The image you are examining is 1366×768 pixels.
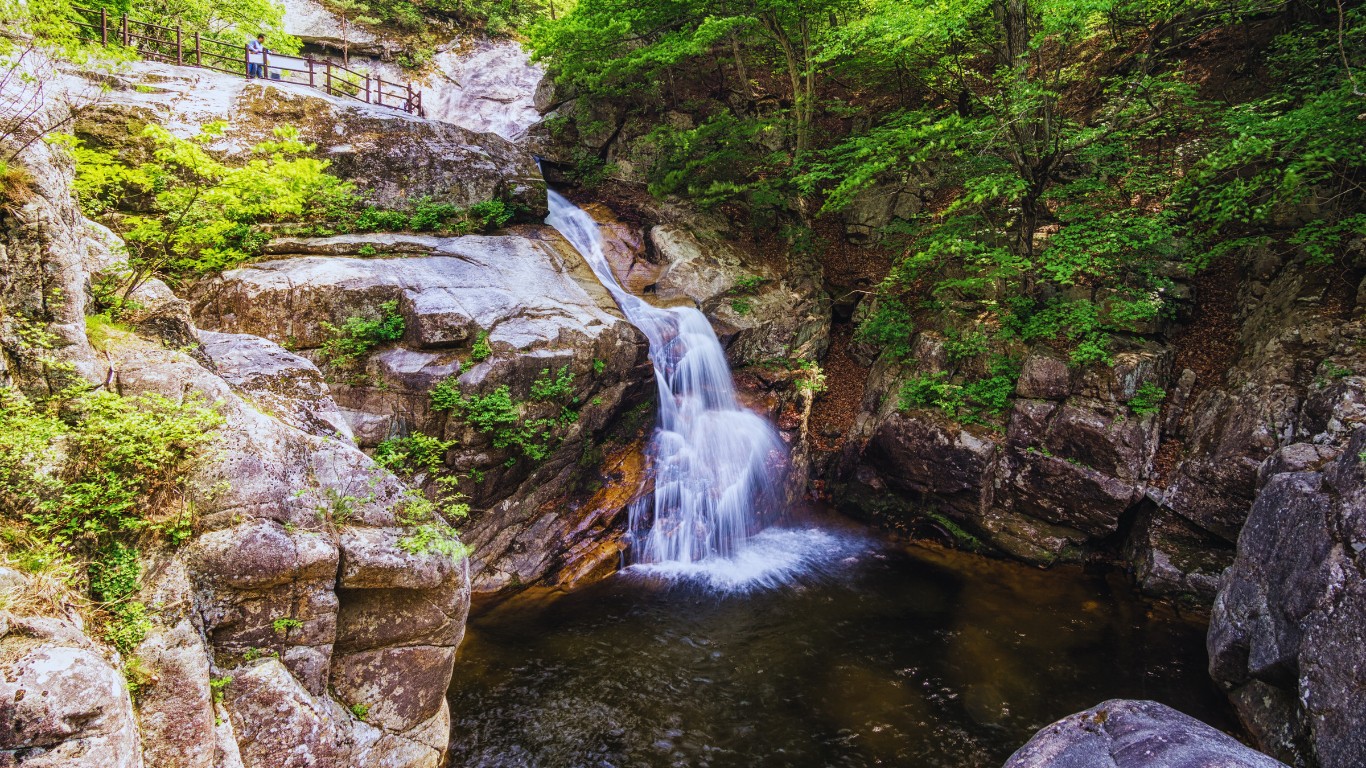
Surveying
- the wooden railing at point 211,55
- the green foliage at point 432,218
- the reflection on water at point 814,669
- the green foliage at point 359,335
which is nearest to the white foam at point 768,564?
the reflection on water at point 814,669

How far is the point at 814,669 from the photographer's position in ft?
24.1

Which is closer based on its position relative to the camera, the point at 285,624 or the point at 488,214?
the point at 285,624

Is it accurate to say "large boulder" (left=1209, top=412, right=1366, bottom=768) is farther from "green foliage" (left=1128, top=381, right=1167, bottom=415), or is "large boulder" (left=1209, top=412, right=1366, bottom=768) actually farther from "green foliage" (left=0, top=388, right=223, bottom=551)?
"green foliage" (left=0, top=388, right=223, bottom=551)

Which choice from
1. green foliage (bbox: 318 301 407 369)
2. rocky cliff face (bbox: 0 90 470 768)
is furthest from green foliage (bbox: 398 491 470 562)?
green foliage (bbox: 318 301 407 369)

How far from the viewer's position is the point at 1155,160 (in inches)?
406

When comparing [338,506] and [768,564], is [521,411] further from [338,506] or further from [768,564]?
[768,564]

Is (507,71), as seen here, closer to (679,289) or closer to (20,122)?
(679,289)

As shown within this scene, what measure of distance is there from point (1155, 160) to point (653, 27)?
34.6ft

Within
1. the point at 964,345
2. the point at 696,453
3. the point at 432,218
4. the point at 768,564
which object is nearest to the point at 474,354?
the point at 432,218

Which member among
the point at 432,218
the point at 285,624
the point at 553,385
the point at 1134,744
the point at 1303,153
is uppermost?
the point at 1303,153

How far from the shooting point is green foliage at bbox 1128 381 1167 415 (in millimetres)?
9336

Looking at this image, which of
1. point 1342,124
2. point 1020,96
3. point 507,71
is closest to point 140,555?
point 1020,96

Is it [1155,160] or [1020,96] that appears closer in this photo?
[1020,96]

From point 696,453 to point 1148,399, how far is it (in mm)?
7695
